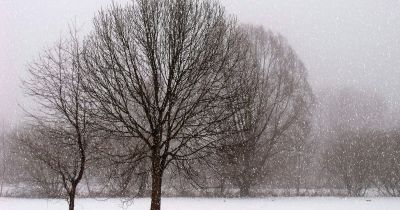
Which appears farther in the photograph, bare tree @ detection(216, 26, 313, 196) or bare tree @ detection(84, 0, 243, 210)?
bare tree @ detection(216, 26, 313, 196)

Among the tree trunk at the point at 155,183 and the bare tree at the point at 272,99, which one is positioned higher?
the bare tree at the point at 272,99

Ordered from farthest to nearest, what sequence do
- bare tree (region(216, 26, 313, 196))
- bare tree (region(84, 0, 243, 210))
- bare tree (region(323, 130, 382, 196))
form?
bare tree (region(323, 130, 382, 196)) → bare tree (region(216, 26, 313, 196)) → bare tree (region(84, 0, 243, 210))

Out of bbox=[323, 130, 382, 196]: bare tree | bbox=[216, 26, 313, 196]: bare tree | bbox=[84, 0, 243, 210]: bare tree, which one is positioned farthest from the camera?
bbox=[323, 130, 382, 196]: bare tree

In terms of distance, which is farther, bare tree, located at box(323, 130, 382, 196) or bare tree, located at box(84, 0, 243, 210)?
bare tree, located at box(323, 130, 382, 196)

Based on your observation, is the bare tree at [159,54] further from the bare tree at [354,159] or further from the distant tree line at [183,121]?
the bare tree at [354,159]

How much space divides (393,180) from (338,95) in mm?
28265

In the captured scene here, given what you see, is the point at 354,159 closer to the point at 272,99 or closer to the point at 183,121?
the point at 272,99

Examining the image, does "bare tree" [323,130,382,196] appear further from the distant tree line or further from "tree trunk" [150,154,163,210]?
"tree trunk" [150,154,163,210]

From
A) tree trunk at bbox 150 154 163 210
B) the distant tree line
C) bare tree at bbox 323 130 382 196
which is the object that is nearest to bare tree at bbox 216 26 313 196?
the distant tree line

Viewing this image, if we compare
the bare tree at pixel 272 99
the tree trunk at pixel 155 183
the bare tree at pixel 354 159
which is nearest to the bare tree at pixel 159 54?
the tree trunk at pixel 155 183

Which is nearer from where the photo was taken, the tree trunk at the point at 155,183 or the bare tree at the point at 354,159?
the tree trunk at the point at 155,183

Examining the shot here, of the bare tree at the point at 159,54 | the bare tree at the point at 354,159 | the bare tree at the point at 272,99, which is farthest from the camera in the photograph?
the bare tree at the point at 354,159

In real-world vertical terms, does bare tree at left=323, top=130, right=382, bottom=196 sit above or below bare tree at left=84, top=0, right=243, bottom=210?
below

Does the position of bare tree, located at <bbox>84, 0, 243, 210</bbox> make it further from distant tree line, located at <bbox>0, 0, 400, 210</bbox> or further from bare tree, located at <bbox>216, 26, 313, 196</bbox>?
bare tree, located at <bbox>216, 26, 313, 196</bbox>
